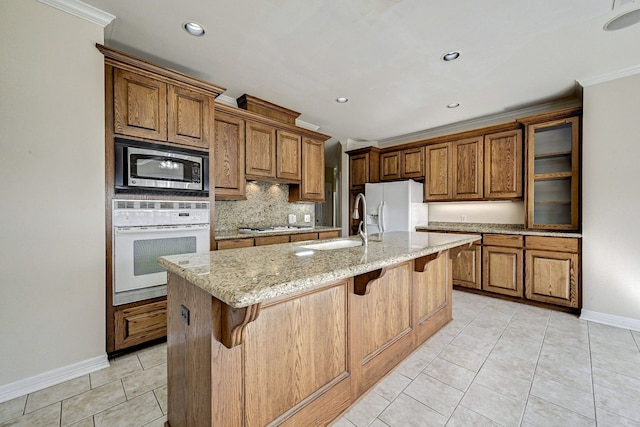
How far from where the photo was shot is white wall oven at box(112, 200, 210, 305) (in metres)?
2.04

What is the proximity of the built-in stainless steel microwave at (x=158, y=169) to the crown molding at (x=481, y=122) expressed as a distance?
3871mm

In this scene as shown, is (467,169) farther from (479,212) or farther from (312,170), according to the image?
(312,170)

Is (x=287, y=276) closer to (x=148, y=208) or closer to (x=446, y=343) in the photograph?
(x=148, y=208)

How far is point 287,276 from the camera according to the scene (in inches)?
36.6

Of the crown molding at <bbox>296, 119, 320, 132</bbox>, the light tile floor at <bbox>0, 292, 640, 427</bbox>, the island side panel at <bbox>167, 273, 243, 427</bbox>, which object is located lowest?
the light tile floor at <bbox>0, 292, 640, 427</bbox>

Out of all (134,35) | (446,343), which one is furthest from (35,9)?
(446,343)

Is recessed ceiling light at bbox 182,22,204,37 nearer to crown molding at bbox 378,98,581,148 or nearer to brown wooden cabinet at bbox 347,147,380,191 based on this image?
brown wooden cabinet at bbox 347,147,380,191

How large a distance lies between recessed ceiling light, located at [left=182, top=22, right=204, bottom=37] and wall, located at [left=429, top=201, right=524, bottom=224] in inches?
165

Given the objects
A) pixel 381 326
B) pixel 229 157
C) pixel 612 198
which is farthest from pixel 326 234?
pixel 612 198

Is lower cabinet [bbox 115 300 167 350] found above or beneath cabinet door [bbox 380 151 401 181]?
beneath

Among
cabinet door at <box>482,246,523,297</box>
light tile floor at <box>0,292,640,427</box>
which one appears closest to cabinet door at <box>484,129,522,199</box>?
cabinet door at <box>482,246,523,297</box>

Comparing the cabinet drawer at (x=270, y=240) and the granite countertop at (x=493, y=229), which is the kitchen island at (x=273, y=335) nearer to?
the cabinet drawer at (x=270, y=240)

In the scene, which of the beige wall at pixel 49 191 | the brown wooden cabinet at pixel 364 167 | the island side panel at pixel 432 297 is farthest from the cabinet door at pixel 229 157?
the brown wooden cabinet at pixel 364 167

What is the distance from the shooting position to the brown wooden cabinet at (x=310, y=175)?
3.92 m
